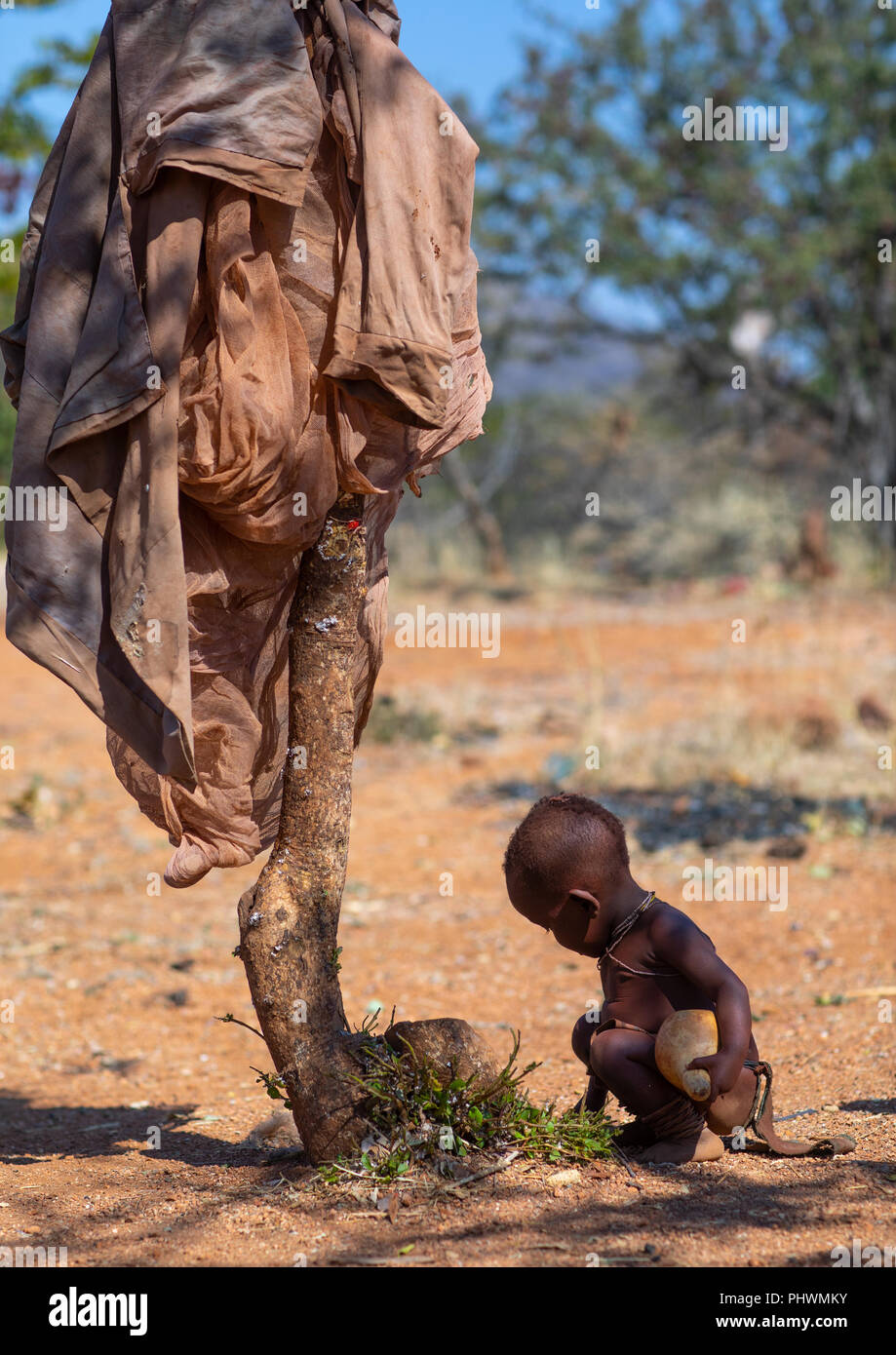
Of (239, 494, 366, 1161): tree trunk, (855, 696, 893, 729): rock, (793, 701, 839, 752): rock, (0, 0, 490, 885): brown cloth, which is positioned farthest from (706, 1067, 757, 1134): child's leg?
(855, 696, 893, 729): rock

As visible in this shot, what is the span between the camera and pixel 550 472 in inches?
962

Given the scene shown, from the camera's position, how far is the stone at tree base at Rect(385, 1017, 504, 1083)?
273 centimetres

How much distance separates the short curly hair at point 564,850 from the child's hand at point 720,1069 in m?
0.42

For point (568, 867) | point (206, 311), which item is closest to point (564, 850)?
point (568, 867)

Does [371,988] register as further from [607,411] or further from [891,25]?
[607,411]

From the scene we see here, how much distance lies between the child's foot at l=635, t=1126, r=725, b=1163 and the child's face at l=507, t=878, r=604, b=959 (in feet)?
1.40

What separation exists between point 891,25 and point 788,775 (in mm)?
11088

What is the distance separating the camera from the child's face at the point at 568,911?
2779mm

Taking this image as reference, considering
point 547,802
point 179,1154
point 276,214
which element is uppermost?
point 276,214

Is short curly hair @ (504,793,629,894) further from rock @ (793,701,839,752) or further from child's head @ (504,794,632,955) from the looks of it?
Answer: rock @ (793,701,839,752)

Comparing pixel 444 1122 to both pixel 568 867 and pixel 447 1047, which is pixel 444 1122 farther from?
pixel 568 867

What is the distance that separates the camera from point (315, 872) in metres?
2.77

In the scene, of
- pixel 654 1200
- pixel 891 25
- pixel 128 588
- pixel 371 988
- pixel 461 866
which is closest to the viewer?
pixel 128 588
